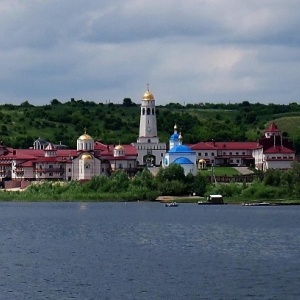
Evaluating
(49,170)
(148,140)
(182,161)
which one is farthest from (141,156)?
(182,161)

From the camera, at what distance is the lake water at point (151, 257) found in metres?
42.0

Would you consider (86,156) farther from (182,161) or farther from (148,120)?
(148,120)

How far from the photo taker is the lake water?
138ft

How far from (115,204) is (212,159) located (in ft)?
142

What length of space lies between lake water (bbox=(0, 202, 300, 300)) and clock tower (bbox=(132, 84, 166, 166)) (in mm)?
60023

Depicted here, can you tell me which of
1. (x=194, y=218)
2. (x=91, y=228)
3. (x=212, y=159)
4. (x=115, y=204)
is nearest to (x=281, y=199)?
(x=115, y=204)

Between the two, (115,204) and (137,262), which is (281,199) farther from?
(137,262)

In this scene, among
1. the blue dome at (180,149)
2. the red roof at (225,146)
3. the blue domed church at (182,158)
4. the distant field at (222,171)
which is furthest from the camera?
the red roof at (225,146)

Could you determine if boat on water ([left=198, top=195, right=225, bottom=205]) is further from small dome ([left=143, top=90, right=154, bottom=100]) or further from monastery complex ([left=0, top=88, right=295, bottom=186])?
small dome ([left=143, top=90, right=154, bottom=100])

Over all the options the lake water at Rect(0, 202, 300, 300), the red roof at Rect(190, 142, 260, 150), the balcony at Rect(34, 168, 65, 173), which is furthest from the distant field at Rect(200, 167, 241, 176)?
the lake water at Rect(0, 202, 300, 300)

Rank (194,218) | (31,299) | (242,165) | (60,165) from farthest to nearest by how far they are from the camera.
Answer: (242,165), (60,165), (194,218), (31,299)

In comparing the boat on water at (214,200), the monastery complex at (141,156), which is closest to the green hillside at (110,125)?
the monastery complex at (141,156)

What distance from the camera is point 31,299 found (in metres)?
40.2

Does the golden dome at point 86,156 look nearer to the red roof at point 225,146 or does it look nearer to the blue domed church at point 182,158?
the blue domed church at point 182,158
